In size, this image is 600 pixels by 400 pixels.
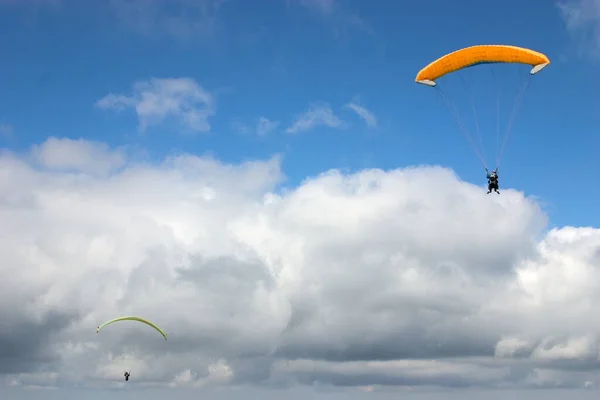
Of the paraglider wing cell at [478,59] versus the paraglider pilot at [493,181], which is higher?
the paraglider wing cell at [478,59]

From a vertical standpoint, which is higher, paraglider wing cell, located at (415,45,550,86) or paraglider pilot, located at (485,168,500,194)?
paraglider wing cell, located at (415,45,550,86)

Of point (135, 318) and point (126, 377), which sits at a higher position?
point (135, 318)

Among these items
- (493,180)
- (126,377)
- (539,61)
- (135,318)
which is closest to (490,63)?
(539,61)

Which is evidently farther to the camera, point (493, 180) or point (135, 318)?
point (135, 318)

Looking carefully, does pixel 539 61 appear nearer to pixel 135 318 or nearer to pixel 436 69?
pixel 436 69

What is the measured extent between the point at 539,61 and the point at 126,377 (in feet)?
315

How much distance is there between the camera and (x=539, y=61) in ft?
247

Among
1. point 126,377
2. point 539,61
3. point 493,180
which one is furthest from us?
point 126,377

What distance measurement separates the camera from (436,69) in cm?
7981

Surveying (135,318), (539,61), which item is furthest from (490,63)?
(135,318)

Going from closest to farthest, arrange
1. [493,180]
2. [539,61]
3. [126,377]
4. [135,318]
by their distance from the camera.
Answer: [539,61] < [493,180] < [135,318] < [126,377]

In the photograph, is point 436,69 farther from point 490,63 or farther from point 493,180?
point 493,180

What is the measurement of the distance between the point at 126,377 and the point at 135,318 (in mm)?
19053

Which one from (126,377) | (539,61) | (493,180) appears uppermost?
(539,61)
